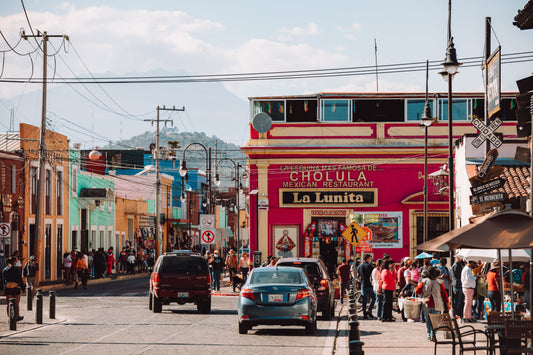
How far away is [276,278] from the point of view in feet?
65.5

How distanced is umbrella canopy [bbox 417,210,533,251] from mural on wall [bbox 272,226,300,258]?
3211 cm

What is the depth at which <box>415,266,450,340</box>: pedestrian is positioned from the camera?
1791 centimetres

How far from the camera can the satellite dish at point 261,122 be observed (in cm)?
4506

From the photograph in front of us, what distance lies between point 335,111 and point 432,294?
28.7m

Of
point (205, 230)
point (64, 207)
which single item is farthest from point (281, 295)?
point (64, 207)

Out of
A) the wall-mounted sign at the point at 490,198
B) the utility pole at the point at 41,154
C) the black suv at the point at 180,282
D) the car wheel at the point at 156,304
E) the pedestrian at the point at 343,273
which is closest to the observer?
the wall-mounted sign at the point at 490,198

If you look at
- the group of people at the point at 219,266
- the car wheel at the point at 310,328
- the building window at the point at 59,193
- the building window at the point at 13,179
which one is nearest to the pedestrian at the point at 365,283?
the car wheel at the point at 310,328

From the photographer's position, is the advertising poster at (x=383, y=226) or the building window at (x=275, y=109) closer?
the advertising poster at (x=383, y=226)

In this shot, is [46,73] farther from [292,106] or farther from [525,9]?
[525,9]

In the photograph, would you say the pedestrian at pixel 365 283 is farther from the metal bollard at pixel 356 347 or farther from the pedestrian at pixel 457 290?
the metal bollard at pixel 356 347

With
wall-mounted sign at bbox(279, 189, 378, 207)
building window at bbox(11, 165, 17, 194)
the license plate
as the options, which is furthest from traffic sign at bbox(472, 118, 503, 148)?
building window at bbox(11, 165, 17, 194)

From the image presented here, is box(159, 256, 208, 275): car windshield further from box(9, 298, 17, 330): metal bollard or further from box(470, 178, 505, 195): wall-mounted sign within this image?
box(470, 178, 505, 195): wall-mounted sign

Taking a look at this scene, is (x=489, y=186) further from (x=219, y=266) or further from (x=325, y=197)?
(x=325, y=197)

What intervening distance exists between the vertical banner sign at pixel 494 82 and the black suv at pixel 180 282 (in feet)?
35.1
